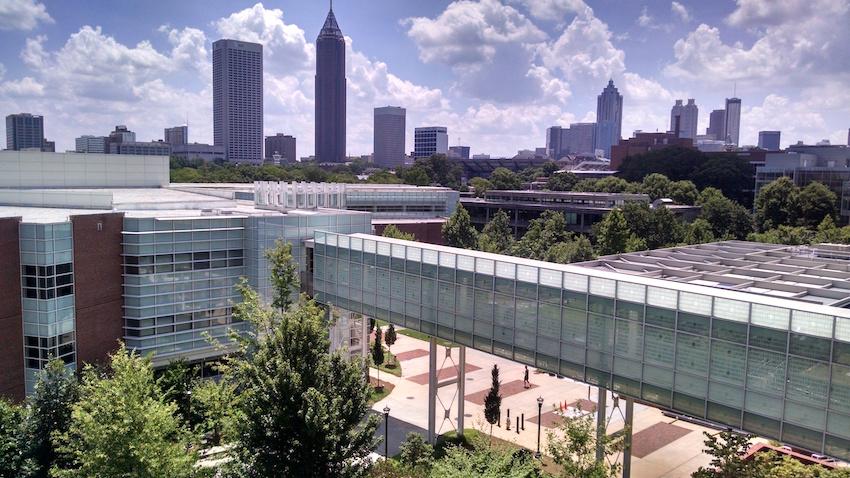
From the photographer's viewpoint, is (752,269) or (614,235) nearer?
(752,269)

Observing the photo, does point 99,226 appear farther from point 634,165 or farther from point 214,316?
point 634,165

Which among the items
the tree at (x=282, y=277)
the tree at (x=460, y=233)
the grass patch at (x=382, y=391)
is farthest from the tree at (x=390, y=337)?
the tree at (x=460, y=233)

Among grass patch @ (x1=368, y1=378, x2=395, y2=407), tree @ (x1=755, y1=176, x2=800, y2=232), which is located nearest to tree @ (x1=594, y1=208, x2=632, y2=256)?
grass patch @ (x1=368, y1=378, x2=395, y2=407)

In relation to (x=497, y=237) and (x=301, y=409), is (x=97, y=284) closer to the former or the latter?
(x=301, y=409)

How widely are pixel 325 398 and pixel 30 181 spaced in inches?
2105

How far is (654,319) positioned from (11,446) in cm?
2890

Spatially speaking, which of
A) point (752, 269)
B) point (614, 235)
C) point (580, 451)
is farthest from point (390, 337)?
point (580, 451)

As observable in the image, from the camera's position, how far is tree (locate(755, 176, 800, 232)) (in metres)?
106

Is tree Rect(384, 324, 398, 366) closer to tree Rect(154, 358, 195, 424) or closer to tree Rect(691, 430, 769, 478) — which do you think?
tree Rect(154, 358, 195, 424)

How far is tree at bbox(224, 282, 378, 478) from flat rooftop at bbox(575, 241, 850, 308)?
57.9 ft

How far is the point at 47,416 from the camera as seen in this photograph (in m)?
31.4

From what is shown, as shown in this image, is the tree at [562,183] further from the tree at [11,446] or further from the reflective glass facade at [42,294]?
the tree at [11,446]

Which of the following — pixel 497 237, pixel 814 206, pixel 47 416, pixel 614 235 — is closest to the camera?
pixel 47 416

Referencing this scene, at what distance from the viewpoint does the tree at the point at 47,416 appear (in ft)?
100
